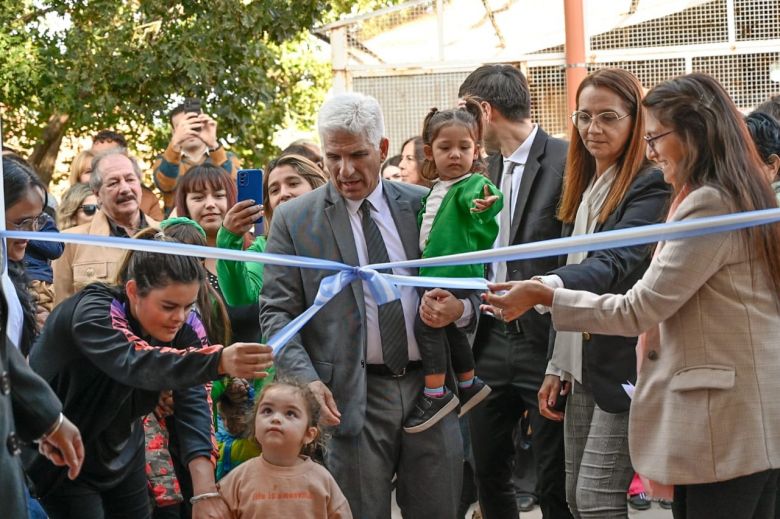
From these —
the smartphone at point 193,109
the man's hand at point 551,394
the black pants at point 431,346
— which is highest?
the smartphone at point 193,109

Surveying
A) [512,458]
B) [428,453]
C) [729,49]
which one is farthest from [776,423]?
[729,49]

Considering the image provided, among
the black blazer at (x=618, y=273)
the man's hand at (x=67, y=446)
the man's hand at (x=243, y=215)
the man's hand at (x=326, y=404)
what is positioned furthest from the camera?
the man's hand at (x=243, y=215)

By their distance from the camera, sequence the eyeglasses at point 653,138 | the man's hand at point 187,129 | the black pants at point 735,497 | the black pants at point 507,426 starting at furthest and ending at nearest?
the man's hand at point 187,129, the black pants at point 507,426, the eyeglasses at point 653,138, the black pants at point 735,497

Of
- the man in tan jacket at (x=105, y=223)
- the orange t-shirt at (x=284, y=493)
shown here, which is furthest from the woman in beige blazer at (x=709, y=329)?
the man in tan jacket at (x=105, y=223)

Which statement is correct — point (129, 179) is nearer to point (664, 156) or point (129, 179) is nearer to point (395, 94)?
point (664, 156)

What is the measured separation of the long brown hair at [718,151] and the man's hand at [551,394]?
1.45m

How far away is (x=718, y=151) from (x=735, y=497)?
1224 mm

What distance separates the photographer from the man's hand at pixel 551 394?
5746 millimetres

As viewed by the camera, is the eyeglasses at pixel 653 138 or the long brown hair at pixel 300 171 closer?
the eyeglasses at pixel 653 138

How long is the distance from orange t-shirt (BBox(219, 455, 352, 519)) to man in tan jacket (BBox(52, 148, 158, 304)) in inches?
85.7

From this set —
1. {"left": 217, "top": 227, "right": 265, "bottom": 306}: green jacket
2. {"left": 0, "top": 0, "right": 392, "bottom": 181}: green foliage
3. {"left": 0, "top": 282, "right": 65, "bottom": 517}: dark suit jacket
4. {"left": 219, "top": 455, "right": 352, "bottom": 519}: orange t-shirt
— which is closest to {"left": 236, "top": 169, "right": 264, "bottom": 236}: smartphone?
{"left": 217, "top": 227, "right": 265, "bottom": 306}: green jacket

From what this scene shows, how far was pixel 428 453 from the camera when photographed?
17.8ft

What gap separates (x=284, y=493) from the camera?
17.9 ft

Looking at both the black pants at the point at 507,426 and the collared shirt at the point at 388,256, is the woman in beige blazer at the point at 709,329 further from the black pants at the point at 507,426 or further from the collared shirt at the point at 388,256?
the black pants at the point at 507,426
